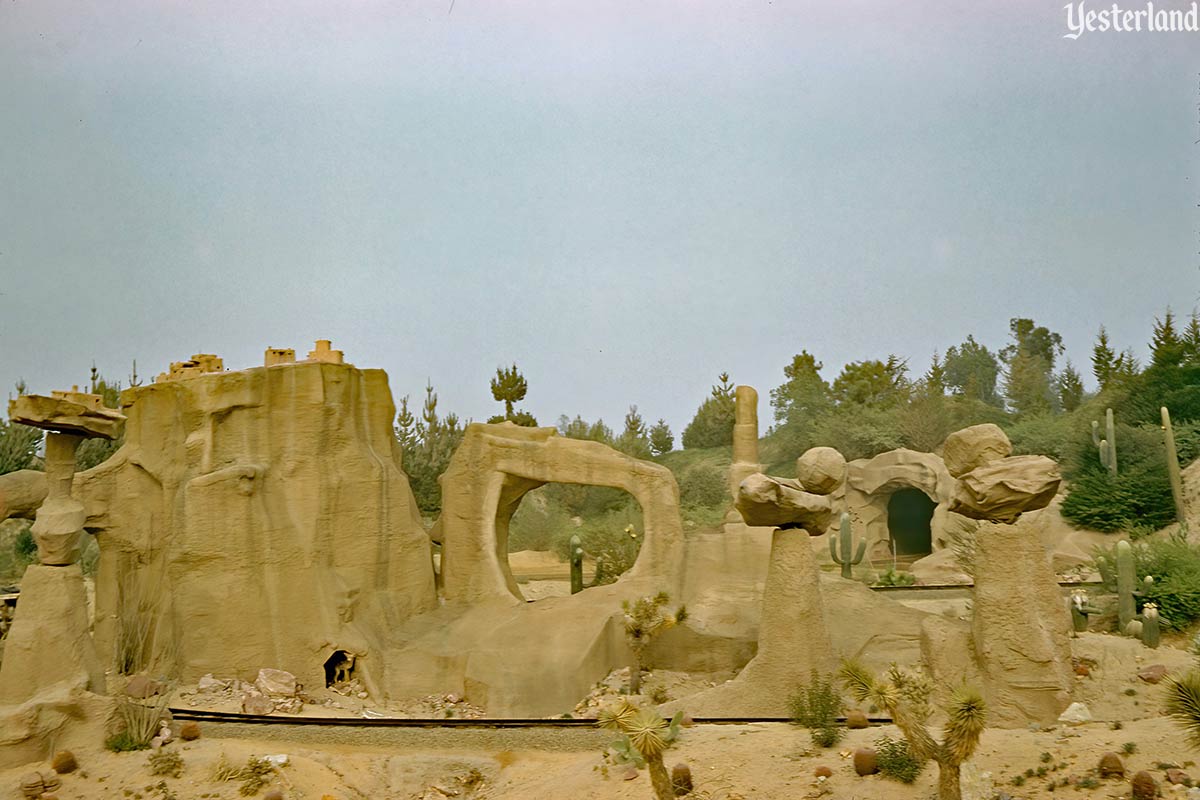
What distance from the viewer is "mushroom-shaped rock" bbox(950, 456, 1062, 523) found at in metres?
9.36

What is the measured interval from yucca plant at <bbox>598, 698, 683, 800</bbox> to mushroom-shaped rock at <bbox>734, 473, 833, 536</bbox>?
2775 millimetres

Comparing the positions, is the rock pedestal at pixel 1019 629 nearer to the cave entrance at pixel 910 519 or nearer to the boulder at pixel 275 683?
the boulder at pixel 275 683

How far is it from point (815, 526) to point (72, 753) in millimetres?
7592

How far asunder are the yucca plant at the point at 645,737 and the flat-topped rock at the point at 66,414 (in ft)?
20.9

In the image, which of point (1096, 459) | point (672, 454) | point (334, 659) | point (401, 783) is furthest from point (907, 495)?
point (401, 783)

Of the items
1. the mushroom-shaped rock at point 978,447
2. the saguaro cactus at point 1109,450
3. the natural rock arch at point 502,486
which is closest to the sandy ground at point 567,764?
the mushroom-shaped rock at point 978,447

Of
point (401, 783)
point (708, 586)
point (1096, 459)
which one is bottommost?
point (401, 783)

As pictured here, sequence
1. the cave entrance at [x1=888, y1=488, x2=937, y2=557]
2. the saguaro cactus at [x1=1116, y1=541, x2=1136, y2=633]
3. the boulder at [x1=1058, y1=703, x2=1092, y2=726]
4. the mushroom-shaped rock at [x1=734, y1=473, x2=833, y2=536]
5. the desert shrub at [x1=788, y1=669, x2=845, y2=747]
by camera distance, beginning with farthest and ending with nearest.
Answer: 1. the cave entrance at [x1=888, y1=488, x2=937, y2=557]
2. the saguaro cactus at [x1=1116, y1=541, x2=1136, y2=633]
3. the mushroom-shaped rock at [x1=734, y1=473, x2=833, y2=536]
4. the boulder at [x1=1058, y1=703, x2=1092, y2=726]
5. the desert shrub at [x1=788, y1=669, x2=845, y2=747]

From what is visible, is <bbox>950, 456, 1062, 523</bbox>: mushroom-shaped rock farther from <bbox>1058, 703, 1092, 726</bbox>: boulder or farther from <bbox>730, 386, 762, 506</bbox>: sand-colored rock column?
<bbox>730, 386, 762, 506</bbox>: sand-colored rock column

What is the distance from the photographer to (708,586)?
14.7 meters

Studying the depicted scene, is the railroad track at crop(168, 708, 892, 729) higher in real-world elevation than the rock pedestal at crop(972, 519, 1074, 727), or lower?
lower

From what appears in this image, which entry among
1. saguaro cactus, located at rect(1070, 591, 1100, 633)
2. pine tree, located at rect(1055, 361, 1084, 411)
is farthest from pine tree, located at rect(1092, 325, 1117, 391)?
saguaro cactus, located at rect(1070, 591, 1100, 633)

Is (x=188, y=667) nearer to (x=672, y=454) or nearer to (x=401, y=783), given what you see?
(x=401, y=783)

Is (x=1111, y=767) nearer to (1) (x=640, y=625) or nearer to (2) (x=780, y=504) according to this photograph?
(2) (x=780, y=504)
